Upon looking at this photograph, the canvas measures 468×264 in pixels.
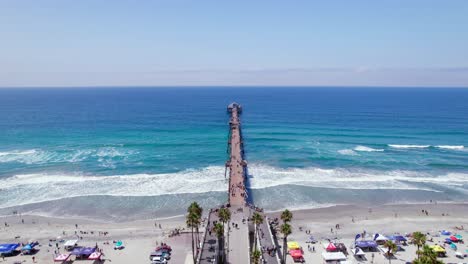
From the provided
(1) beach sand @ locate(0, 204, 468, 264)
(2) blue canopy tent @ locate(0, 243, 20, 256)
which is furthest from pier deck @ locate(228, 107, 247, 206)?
(2) blue canopy tent @ locate(0, 243, 20, 256)

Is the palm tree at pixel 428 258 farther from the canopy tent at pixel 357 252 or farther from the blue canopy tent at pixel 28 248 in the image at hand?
the blue canopy tent at pixel 28 248

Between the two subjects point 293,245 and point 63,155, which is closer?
point 293,245

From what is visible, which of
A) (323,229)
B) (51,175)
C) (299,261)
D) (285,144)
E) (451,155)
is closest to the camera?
(299,261)

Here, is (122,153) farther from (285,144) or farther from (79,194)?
(285,144)

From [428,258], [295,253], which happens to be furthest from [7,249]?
[428,258]

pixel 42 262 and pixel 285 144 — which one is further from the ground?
pixel 285 144

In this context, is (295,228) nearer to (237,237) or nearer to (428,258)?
(237,237)

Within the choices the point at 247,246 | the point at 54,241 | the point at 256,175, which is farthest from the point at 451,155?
the point at 54,241
